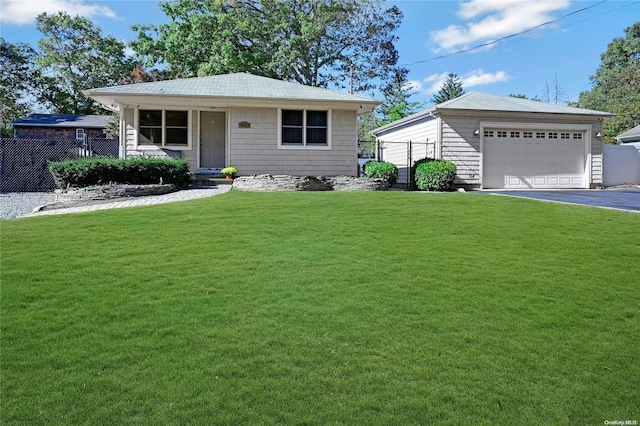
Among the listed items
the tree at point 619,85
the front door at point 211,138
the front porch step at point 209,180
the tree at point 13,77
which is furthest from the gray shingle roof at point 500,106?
the tree at point 13,77

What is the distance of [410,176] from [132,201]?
34.8 feet

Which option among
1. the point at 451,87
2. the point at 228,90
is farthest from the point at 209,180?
the point at 451,87

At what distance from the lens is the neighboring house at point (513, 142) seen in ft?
56.6

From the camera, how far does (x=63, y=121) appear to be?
3119cm

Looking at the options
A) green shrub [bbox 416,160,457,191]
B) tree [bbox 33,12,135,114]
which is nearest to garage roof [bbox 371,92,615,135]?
green shrub [bbox 416,160,457,191]

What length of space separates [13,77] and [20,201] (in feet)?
105

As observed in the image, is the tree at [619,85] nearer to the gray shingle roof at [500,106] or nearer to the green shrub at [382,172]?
the gray shingle roof at [500,106]

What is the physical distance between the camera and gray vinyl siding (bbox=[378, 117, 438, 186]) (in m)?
17.9

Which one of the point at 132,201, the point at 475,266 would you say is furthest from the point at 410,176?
the point at 475,266

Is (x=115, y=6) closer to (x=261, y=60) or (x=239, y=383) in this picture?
(x=261, y=60)

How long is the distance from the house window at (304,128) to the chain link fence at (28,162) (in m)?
7.11

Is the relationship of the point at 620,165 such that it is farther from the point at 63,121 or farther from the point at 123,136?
the point at 63,121

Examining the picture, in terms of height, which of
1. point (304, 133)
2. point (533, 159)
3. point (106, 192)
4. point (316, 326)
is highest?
point (304, 133)

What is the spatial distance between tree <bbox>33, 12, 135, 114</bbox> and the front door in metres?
23.7
